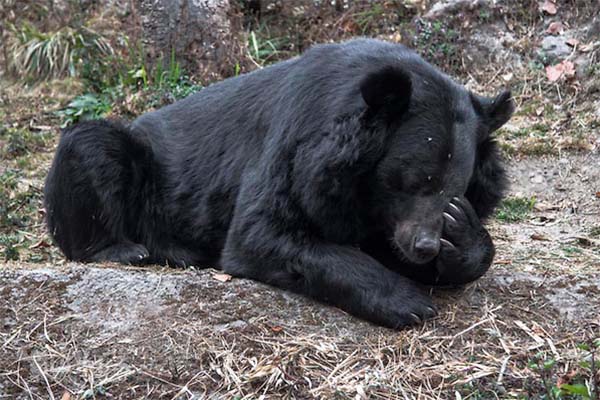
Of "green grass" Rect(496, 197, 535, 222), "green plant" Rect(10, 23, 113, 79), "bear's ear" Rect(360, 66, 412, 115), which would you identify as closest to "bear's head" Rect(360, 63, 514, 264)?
"bear's ear" Rect(360, 66, 412, 115)

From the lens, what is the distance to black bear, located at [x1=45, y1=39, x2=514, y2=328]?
15.7 ft

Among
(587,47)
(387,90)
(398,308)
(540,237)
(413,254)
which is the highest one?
(387,90)

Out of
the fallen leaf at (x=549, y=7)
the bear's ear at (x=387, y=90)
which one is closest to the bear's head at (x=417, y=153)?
the bear's ear at (x=387, y=90)

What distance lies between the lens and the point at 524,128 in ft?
28.6

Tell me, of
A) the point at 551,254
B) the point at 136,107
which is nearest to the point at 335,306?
the point at 551,254

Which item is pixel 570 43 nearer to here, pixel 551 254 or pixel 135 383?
pixel 551 254

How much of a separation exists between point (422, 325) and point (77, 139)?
2.60m

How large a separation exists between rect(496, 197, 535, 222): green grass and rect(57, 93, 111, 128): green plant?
4349mm

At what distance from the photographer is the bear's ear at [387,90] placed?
4.66 meters

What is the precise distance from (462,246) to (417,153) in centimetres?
54

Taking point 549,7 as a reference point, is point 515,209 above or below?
below

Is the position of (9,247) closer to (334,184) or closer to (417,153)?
(334,184)

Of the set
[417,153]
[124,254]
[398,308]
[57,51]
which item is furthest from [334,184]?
[57,51]

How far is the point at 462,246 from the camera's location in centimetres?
484
